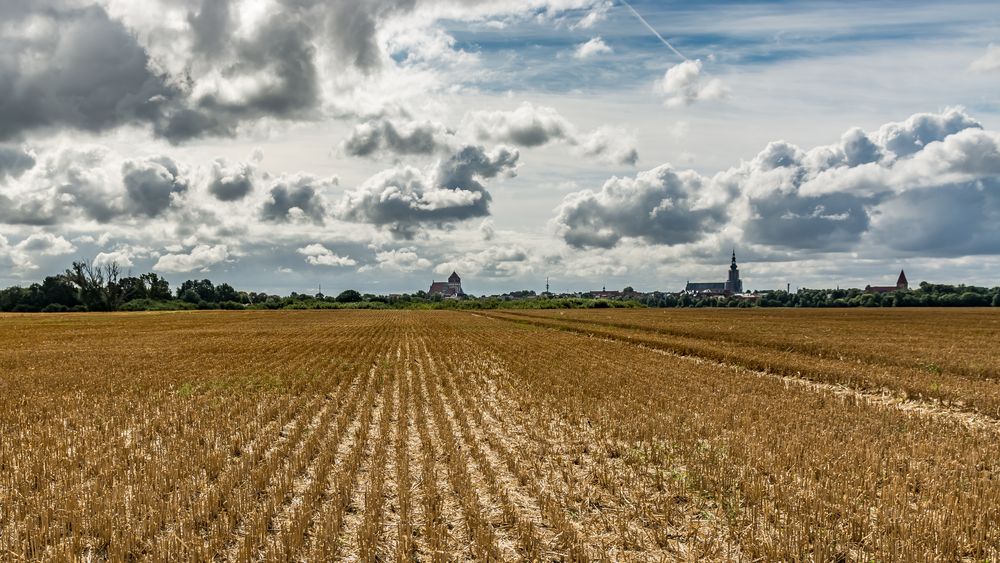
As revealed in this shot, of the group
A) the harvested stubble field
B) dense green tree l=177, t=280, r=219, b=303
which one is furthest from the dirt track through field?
dense green tree l=177, t=280, r=219, b=303

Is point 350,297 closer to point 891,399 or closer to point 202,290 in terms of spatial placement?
point 202,290

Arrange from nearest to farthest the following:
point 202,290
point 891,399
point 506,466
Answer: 1. point 506,466
2. point 891,399
3. point 202,290

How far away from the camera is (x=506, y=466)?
10172 millimetres

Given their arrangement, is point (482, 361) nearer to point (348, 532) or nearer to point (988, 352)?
point (348, 532)

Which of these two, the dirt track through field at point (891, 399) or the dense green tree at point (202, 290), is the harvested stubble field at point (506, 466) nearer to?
the dirt track through field at point (891, 399)

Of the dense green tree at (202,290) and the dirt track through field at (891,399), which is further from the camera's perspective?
the dense green tree at (202,290)

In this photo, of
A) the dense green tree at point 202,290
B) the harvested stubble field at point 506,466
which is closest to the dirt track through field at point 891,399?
the harvested stubble field at point 506,466

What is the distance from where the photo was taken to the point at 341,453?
36.5ft

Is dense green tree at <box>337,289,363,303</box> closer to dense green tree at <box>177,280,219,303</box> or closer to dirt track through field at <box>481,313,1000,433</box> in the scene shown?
dense green tree at <box>177,280,219,303</box>

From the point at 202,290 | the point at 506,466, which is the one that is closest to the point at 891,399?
the point at 506,466

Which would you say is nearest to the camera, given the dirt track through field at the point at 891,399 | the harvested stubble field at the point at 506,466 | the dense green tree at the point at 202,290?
the harvested stubble field at the point at 506,466

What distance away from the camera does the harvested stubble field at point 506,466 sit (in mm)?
6805

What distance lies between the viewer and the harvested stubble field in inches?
268

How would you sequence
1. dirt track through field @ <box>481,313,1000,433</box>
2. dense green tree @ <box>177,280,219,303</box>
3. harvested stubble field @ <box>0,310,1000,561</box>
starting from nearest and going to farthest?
harvested stubble field @ <box>0,310,1000,561</box>, dirt track through field @ <box>481,313,1000,433</box>, dense green tree @ <box>177,280,219,303</box>
